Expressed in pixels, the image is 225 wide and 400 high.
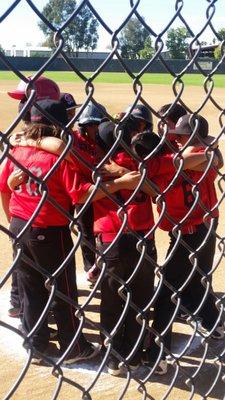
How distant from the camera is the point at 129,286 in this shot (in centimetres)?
291

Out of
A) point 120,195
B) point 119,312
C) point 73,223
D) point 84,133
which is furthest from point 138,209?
point 73,223

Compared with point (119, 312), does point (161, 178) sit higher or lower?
higher

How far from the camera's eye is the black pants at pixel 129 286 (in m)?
2.95

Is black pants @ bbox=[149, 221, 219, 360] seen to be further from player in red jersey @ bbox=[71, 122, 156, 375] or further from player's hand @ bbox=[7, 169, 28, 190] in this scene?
A: player's hand @ bbox=[7, 169, 28, 190]

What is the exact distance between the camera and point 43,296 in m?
3.28

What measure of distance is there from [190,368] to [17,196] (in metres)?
1.43

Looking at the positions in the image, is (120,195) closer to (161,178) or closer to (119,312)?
(161,178)

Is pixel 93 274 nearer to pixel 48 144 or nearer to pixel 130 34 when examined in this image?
pixel 48 144

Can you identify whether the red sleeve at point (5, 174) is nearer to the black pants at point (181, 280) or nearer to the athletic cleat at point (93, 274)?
the black pants at point (181, 280)

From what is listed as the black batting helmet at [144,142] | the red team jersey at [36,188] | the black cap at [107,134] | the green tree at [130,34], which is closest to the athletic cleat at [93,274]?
the red team jersey at [36,188]

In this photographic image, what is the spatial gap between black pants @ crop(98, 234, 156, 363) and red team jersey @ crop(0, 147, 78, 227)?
0.32 metres

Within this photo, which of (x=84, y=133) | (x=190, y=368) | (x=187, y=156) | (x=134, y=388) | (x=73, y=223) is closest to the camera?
(x=73, y=223)

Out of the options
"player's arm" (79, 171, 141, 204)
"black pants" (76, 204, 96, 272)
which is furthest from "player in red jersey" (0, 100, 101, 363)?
"black pants" (76, 204, 96, 272)

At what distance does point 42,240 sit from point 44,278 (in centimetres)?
27
